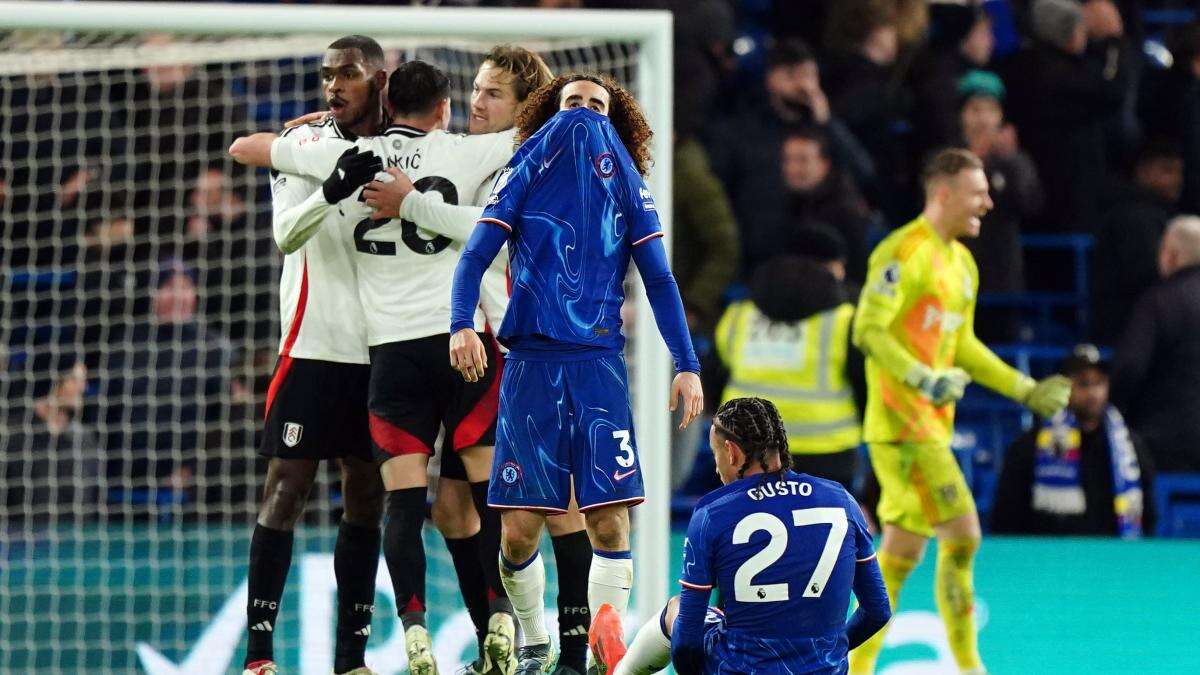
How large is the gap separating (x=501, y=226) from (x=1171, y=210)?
714 centimetres

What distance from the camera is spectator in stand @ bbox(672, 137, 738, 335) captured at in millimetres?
10250

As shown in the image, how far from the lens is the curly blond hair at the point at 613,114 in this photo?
5.39 metres

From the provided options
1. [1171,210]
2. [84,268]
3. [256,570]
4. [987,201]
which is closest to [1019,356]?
[1171,210]

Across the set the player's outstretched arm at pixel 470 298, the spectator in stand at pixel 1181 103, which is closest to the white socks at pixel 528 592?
the player's outstretched arm at pixel 470 298

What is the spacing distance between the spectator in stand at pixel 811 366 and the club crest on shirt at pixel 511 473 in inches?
126

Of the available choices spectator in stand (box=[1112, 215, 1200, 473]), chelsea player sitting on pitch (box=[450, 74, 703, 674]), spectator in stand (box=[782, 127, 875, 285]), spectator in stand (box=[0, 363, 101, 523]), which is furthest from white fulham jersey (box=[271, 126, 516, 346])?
spectator in stand (box=[1112, 215, 1200, 473])

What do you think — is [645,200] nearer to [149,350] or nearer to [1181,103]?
[149,350]

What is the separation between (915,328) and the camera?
7551mm

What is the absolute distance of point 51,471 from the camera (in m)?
8.80

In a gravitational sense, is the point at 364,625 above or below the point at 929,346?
below

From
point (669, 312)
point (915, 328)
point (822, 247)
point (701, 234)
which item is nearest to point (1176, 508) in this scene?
point (822, 247)

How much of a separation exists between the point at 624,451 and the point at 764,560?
51 cm

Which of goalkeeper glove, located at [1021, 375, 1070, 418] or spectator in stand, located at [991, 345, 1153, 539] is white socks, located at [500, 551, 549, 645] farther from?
spectator in stand, located at [991, 345, 1153, 539]

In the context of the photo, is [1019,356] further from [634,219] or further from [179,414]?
[634,219]
